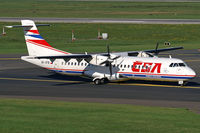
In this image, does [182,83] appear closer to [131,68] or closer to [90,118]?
[131,68]

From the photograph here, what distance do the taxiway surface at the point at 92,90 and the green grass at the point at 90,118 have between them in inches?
128

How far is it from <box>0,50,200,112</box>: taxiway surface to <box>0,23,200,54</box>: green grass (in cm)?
2016

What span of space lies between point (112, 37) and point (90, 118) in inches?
2313

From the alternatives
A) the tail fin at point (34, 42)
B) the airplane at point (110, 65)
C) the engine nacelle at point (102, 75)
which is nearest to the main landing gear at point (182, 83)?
the airplane at point (110, 65)

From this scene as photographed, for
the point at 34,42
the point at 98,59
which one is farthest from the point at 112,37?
the point at 98,59

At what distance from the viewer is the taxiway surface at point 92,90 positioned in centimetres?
3206

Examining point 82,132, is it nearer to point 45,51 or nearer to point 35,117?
point 35,117

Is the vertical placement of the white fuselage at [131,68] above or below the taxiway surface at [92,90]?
above

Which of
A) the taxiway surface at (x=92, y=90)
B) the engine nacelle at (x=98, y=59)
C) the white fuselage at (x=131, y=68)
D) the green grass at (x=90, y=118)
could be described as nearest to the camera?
the green grass at (x=90, y=118)

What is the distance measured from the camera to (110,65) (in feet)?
129

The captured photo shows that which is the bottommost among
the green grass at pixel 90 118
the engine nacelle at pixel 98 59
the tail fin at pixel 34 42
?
the green grass at pixel 90 118

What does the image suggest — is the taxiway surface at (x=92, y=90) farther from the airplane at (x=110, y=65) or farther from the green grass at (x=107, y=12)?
the green grass at (x=107, y=12)

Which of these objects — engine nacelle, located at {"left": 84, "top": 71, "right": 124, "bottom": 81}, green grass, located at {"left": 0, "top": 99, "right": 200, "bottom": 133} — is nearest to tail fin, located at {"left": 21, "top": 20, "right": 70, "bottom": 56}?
engine nacelle, located at {"left": 84, "top": 71, "right": 124, "bottom": 81}

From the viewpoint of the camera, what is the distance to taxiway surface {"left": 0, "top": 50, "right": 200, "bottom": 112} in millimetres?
32062
